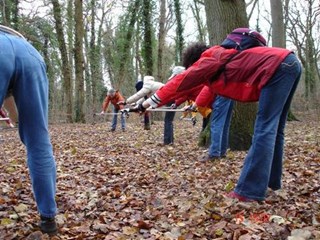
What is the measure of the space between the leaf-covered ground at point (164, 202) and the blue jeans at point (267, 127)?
19 cm

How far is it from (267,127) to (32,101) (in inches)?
83.8

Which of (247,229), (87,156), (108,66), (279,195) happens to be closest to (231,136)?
(87,156)

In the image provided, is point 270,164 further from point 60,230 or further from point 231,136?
point 231,136

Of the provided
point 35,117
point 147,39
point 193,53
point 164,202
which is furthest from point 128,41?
point 35,117

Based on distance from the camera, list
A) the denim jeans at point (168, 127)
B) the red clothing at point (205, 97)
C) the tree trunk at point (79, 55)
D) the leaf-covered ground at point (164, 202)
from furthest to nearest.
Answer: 1. the tree trunk at point (79, 55)
2. the denim jeans at point (168, 127)
3. the red clothing at point (205, 97)
4. the leaf-covered ground at point (164, 202)

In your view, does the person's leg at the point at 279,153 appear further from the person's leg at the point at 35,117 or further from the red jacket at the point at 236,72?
the person's leg at the point at 35,117

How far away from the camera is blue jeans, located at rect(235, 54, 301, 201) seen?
3758mm

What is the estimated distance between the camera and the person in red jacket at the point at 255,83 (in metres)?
3.76

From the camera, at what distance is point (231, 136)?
767cm

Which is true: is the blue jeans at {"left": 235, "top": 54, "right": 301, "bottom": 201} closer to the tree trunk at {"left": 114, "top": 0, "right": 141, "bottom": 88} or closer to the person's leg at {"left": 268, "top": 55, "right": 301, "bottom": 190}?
the person's leg at {"left": 268, "top": 55, "right": 301, "bottom": 190}

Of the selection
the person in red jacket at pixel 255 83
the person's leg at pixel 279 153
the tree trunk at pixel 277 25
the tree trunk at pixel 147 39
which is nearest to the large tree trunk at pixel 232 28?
the person's leg at pixel 279 153

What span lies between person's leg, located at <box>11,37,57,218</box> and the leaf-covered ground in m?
0.35

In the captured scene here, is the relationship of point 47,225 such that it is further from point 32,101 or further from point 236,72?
point 236,72

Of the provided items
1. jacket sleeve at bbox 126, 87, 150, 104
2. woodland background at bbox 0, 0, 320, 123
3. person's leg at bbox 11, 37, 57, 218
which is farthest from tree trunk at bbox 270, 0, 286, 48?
person's leg at bbox 11, 37, 57, 218
